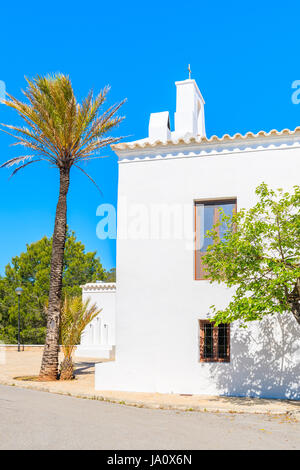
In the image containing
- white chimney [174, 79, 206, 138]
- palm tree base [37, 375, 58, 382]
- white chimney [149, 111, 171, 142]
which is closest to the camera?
palm tree base [37, 375, 58, 382]

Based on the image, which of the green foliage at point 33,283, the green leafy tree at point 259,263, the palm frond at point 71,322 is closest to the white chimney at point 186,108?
the palm frond at point 71,322

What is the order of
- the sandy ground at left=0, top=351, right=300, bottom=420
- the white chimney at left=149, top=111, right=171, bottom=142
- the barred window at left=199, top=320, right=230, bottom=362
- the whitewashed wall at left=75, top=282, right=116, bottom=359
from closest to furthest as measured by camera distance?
the sandy ground at left=0, top=351, right=300, bottom=420
the barred window at left=199, top=320, right=230, bottom=362
the white chimney at left=149, top=111, right=171, bottom=142
the whitewashed wall at left=75, top=282, right=116, bottom=359

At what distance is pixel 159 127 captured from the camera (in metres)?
15.9

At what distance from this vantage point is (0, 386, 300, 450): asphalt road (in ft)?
21.4

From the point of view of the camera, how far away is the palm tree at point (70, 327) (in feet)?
44.8

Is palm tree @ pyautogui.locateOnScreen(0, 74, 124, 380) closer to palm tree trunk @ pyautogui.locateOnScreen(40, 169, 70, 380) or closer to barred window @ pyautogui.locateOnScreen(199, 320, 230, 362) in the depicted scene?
palm tree trunk @ pyautogui.locateOnScreen(40, 169, 70, 380)

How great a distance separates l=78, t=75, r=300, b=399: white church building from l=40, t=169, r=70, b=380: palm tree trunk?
72.4 inches

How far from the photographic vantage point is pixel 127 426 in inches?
303

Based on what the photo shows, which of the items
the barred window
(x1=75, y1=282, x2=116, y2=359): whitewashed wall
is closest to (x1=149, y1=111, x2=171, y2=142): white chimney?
the barred window

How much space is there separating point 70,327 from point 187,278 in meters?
3.94

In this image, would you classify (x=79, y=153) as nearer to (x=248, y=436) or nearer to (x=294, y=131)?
(x=294, y=131)
